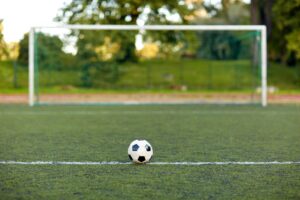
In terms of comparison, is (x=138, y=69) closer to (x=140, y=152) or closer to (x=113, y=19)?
(x=113, y=19)

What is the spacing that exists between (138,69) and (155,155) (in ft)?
73.3

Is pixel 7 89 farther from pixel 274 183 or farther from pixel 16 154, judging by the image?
pixel 274 183

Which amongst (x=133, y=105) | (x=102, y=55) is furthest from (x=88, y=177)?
(x=102, y=55)

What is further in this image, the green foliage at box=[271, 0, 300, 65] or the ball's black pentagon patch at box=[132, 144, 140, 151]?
the green foliage at box=[271, 0, 300, 65]

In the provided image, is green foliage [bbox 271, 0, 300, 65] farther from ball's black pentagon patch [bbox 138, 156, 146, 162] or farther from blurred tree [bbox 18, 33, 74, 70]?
ball's black pentagon patch [bbox 138, 156, 146, 162]

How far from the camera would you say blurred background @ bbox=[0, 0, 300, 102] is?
2528 cm

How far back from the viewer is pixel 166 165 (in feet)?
21.6

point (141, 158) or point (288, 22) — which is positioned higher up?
point (288, 22)

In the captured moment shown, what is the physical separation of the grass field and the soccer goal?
27.9 ft

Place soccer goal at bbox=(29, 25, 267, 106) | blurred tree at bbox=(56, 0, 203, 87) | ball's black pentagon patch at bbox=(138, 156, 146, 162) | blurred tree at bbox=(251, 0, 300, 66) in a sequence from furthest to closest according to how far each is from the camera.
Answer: blurred tree at bbox=(251, 0, 300, 66) < blurred tree at bbox=(56, 0, 203, 87) < soccer goal at bbox=(29, 25, 267, 106) < ball's black pentagon patch at bbox=(138, 156, 146, 162)

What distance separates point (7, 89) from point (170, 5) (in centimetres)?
816

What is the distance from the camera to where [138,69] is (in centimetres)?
2962

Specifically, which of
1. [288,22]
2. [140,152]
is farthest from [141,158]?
[288,22]

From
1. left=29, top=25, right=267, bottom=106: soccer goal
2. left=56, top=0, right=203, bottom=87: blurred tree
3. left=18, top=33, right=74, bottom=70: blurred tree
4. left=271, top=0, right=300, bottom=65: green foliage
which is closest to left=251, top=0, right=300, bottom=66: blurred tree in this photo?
left=271, top=0, right=300, bottom=65: green foliage
